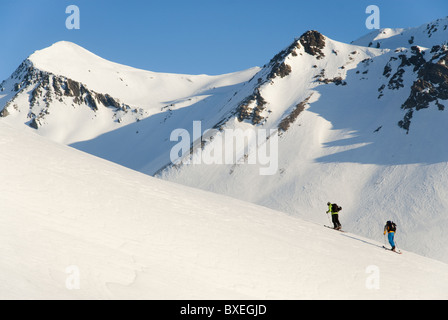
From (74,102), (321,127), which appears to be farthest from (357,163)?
(74,102)

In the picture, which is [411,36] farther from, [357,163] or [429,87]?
[357,163]

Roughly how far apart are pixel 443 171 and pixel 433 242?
18.3 m

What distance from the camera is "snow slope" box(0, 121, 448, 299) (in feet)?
29.4

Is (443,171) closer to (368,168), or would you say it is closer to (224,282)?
(368,168)

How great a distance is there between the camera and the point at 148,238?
12.2 m

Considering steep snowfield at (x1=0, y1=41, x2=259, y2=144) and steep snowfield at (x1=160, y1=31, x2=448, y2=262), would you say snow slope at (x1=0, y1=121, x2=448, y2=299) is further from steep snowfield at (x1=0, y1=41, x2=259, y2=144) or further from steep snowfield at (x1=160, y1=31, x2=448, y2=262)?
steep snowfield at (x1=0, y1=41, x2=259, y2=144)

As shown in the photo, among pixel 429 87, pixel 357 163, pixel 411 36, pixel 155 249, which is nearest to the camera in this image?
pixel 155 249

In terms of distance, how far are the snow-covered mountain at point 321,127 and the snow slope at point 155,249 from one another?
43694 mm

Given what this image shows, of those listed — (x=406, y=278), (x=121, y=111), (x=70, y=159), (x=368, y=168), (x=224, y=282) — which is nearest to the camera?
(x=224, y=282)

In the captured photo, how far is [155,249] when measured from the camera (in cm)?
1152

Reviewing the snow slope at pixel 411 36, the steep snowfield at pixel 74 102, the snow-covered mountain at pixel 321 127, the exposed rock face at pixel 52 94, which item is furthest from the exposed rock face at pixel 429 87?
the exposed rock face at pixel 52 94

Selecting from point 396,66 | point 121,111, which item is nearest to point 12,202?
point 396,66

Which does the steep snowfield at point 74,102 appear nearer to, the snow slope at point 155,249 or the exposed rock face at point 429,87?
the exposed rock face at point 429,87

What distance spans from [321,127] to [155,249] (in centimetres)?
8599
